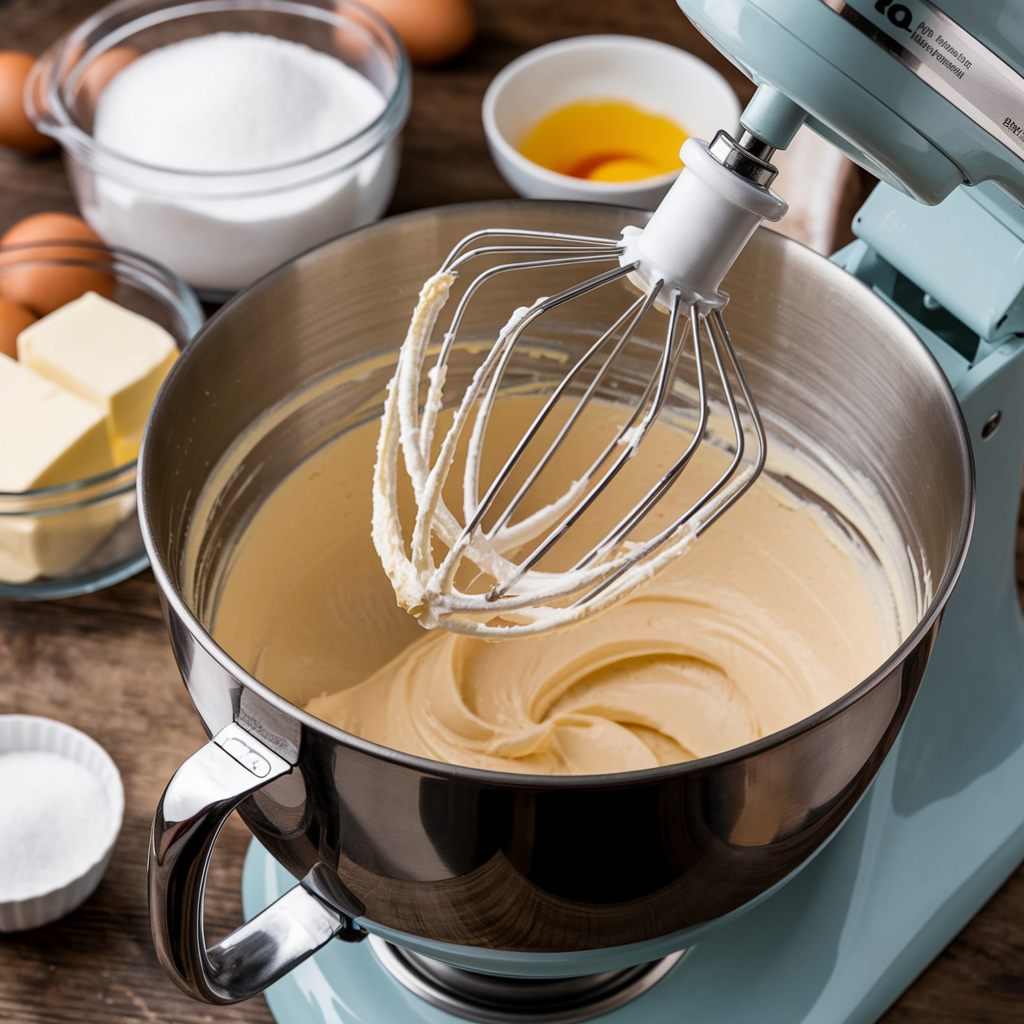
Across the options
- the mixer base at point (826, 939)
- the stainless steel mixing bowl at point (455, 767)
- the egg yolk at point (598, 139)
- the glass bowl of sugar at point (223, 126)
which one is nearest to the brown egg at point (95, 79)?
the glass bowl of sugar at point (223, 126)

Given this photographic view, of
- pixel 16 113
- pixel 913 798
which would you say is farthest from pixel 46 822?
pixel 16 113

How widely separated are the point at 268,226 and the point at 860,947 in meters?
0.52

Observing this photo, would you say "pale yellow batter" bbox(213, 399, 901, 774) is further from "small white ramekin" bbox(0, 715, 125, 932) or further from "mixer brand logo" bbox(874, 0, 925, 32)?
"mixer brand logo" bbox(874, 0, 925, 32)

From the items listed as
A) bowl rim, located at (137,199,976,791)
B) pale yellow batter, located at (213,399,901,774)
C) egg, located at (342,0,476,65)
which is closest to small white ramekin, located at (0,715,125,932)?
pale yellow batter, located at (213,399,901,774)

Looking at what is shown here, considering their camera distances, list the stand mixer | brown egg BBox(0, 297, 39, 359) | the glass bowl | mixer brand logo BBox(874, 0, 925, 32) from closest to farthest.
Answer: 1. mixer brand logo BBox(874, 0, 925, 32)
2. the stand mixer
3. the glass bowl
4. brown egg BBox(0, 297, 39, 359)

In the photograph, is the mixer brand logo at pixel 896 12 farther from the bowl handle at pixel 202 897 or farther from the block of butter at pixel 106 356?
the block of butter at pixel 106 356

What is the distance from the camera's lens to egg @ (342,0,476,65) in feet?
2.96

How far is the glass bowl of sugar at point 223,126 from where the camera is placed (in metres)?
0.75

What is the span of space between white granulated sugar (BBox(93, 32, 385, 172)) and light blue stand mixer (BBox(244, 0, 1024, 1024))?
416 millimetres

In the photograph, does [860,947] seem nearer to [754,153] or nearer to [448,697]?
[448,697]

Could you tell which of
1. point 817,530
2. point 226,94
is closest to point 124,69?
point 226,94

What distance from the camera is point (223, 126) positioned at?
31.2 inches

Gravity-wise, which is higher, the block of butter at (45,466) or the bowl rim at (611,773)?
the bowl rim at (611,773)

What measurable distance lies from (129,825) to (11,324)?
0.33 metres
